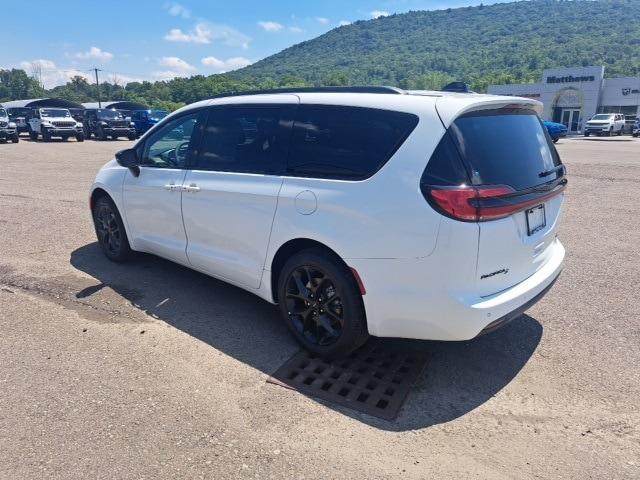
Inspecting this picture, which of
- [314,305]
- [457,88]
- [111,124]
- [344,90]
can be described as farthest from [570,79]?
[314,305]

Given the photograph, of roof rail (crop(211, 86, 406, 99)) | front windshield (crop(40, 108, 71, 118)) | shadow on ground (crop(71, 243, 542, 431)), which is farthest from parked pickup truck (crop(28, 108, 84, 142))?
roof rail (crop(211, 86, 406, 99))

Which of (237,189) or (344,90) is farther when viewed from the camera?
(237,189)

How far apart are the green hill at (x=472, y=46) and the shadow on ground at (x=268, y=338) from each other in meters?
86.1

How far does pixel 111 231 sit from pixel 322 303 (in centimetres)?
325

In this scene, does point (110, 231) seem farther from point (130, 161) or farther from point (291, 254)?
point (291, 254)

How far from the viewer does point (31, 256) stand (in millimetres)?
6000

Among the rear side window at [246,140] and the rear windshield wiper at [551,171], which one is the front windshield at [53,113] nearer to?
the rear side window at [246,140]

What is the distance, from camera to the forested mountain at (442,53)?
9419cm

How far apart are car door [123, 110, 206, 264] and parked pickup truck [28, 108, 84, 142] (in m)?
28.2

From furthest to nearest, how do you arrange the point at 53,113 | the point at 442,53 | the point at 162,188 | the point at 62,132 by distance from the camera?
the point at 442,53, the point at 53,113, the point at 62,132, the point at 162,188

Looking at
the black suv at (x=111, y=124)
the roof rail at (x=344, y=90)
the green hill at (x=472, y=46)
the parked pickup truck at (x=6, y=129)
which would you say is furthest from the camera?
the green hill at (x=472, y=46)

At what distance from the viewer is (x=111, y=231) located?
566 cm

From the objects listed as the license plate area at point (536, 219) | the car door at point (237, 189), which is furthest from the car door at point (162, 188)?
the license plate area at point (536, 219)

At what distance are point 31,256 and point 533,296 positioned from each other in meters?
5.66
